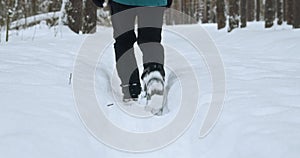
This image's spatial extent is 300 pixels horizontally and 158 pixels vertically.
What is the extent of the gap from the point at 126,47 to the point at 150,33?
201 millimetres

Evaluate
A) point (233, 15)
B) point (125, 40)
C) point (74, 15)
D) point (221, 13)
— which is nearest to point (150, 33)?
point (125, 40)

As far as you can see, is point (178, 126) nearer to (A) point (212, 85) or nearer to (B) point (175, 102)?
(B) point (175, 102)

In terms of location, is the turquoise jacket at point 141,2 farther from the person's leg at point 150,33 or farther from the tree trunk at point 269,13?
the tree trunk at point 269,13

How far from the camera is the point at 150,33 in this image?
2.44 metres

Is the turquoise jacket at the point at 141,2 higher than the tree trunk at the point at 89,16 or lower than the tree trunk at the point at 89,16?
higher

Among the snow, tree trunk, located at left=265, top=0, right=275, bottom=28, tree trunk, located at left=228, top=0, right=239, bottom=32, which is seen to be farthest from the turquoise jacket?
tree trunk, located at left=265, top=0, right=275, bottom=28

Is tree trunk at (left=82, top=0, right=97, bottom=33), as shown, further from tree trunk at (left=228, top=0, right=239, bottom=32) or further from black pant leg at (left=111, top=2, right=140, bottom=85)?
black pant leg at (left=111, top=2, right=140, bottom=85)

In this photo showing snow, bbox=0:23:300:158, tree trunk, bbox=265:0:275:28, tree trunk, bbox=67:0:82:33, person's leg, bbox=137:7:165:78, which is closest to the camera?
snow, bbox=0:23:300:158

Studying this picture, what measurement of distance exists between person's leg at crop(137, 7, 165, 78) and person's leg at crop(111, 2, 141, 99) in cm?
8

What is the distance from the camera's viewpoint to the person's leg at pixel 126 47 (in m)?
2.46

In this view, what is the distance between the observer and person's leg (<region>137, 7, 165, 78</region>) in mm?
2396

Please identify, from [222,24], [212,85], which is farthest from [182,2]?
[212,85]

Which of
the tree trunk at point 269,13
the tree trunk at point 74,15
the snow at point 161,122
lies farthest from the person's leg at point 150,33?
the tree trunk at point 269,13

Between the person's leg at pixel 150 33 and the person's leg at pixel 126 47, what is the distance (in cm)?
8
